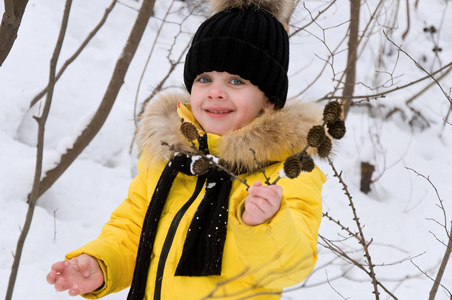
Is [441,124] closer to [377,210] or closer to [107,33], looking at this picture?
[377,210]

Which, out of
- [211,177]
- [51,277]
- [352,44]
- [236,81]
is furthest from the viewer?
[352,44]

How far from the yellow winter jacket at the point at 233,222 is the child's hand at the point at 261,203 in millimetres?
19

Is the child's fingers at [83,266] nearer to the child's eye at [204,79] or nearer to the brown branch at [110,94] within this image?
the child's eye at [204,79]

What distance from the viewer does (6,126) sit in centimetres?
326

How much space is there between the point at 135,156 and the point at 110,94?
1.03 meters

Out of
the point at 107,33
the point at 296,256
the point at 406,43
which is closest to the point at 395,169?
the point at 406,43

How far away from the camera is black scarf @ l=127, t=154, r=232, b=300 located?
54.4 inches

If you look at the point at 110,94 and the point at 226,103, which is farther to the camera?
the point at 110,94

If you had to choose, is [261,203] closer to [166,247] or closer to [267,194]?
[267,194]

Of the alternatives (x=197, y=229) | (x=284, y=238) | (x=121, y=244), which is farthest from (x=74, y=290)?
(x=284, y=238)

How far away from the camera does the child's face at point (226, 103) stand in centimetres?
157

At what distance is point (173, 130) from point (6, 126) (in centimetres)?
209

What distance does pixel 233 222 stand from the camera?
110 cm

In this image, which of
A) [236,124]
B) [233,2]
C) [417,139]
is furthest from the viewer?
[417,139]
